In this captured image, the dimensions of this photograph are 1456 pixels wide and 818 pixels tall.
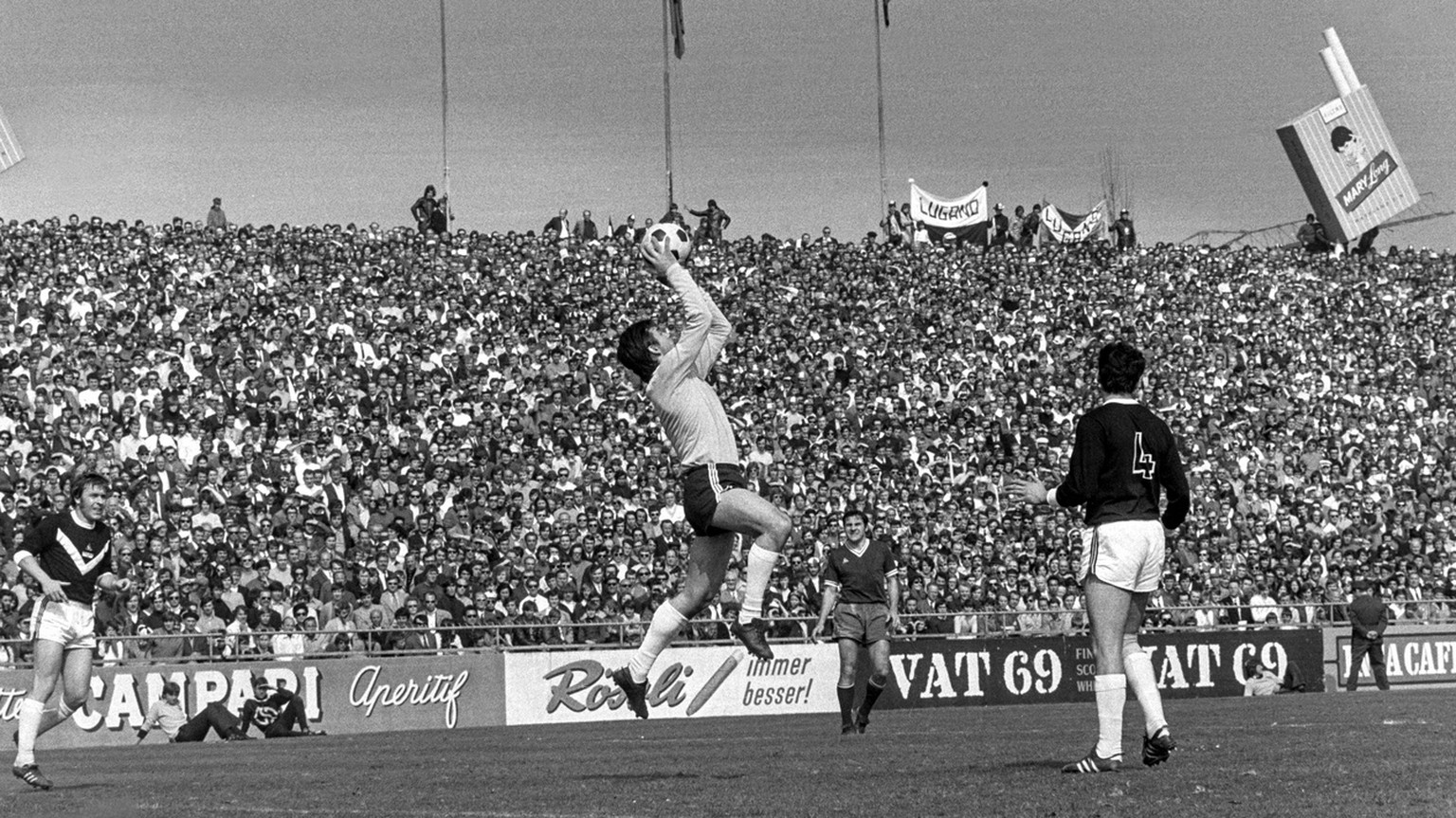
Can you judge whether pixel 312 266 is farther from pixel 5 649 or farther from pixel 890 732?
pixel 890 732

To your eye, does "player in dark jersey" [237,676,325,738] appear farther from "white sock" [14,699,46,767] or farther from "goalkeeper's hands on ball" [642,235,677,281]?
"goalkeeper's hands on ball" [642,235,677,281]

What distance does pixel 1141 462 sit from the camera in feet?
34.2

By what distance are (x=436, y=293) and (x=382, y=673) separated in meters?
11.8

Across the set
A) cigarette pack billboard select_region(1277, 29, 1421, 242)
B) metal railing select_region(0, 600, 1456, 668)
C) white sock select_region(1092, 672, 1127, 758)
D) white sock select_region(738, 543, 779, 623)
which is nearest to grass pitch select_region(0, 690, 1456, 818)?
white sock select_region(1092, 672, 1127, 758)

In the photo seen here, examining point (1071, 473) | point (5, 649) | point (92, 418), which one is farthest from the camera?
point (92, 418)

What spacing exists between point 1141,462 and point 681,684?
18.3 m

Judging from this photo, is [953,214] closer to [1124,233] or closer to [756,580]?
[1124,233]

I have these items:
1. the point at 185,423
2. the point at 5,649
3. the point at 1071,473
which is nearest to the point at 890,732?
the point at 1071,473

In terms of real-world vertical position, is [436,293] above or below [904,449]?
above

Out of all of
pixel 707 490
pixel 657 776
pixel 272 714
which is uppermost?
pixel 707 490

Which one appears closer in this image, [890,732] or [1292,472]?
[890,732]

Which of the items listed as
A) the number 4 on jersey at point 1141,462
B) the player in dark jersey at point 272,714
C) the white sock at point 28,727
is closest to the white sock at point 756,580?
the number 4 on jersey at point 1141,462

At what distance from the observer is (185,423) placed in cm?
2900

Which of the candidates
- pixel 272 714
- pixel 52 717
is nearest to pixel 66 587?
pixel 52 717
